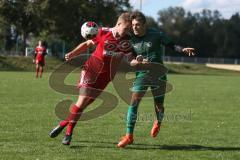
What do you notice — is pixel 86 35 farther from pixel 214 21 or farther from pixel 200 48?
pixel 214 21

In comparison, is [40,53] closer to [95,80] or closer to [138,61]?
[95,80]

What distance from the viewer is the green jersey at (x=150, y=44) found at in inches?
339

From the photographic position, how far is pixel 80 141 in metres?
8.80

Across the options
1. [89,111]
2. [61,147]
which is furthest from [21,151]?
[89,111]

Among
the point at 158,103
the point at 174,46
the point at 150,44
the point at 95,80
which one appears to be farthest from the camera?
the point at 158,103

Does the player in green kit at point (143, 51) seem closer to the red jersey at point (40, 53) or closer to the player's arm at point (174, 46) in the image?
the player's arm at point (174, 46)

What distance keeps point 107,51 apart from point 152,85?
1.03 metres

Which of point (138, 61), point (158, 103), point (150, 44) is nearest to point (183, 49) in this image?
point (150, 44)

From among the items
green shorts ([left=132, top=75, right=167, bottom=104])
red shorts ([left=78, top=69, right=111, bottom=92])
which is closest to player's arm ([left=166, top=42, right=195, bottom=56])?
green shorts ([left=132, top=75, right=167, bottom=104])

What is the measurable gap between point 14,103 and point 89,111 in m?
2.60

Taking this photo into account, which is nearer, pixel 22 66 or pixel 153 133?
pixel 153 133

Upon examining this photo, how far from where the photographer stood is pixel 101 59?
27.6ft

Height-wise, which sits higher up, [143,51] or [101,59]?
[143,51]

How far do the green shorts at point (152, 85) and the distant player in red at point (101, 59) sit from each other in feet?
1.43
